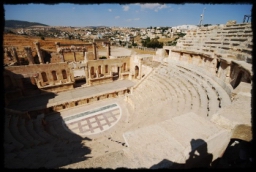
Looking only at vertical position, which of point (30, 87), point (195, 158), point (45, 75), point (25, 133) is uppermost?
point (195, 158)

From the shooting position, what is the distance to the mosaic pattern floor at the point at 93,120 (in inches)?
444

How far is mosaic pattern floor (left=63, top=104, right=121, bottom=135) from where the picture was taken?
1127cm

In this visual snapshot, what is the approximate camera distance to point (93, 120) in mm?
12414

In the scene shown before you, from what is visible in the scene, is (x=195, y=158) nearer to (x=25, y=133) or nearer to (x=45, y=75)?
(x=25, y=133)

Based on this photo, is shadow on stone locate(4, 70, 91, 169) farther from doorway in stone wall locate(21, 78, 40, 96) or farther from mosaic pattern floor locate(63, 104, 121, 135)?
mosaic pattern floor locate(63, 104, 121, 135)

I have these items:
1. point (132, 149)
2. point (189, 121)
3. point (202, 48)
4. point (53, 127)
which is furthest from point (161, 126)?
point (202, 48)

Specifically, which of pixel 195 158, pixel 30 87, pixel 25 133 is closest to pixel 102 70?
pixel 30 87

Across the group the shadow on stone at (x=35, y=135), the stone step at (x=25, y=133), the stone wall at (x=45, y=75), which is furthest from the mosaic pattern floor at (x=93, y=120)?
the stone wall at (x=45, y=75)

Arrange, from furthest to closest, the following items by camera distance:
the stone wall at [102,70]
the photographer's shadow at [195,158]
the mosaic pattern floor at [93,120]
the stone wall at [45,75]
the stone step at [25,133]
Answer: the stone wall at [102,70]
the stone wall at [45,75]
the mosaic pattern floor at [93,120]
the stone step at [25,133]
the photographer's shadow at [195,158]

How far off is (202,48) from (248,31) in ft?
12.6

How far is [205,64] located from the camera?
1353 centimetres

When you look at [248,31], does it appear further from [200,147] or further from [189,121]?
[200,147]

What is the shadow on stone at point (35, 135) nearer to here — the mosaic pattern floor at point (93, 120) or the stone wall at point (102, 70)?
the mosaic pattern floor at point (93, 120)

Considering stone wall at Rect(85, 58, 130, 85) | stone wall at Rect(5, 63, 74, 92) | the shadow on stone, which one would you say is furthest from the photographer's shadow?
stone wall at Rect(5, 63, 74, 92)
